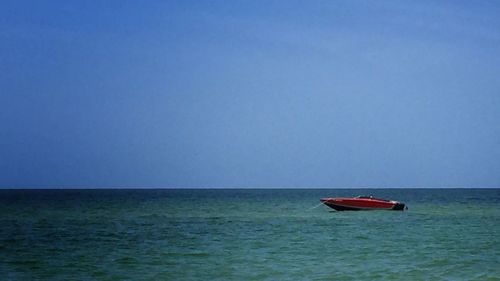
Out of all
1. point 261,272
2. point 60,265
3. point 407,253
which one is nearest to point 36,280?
point 60,265

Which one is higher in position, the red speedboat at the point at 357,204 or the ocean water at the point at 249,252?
the red speedboat at the point at 357,204

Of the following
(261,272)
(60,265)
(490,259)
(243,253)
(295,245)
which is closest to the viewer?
(261,272)

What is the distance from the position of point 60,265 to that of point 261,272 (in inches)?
327

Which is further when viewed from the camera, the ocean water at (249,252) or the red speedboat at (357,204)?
the red speedboat at (357,204)

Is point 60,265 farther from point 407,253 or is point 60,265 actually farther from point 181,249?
point 407,253

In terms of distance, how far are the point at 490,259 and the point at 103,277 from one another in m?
16.7

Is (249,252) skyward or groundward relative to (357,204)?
groundward

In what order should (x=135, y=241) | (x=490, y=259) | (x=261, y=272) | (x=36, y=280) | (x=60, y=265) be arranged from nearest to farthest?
(x=36, y=280) < (x=261, y=272) < (x=60, y=265) < (x=490, y=259) < (x=135, y=241)

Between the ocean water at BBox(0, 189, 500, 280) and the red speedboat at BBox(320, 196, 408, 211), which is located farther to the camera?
the red speedboat at BBox(320, 196, 408, 211)

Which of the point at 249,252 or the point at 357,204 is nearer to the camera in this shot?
the point at 249,252

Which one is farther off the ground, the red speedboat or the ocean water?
the red speedboat

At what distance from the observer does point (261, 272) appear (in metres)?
25.9

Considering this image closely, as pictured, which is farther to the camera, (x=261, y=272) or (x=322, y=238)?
(x=322, y=238)

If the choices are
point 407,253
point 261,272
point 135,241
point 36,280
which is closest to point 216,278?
point 261,272
